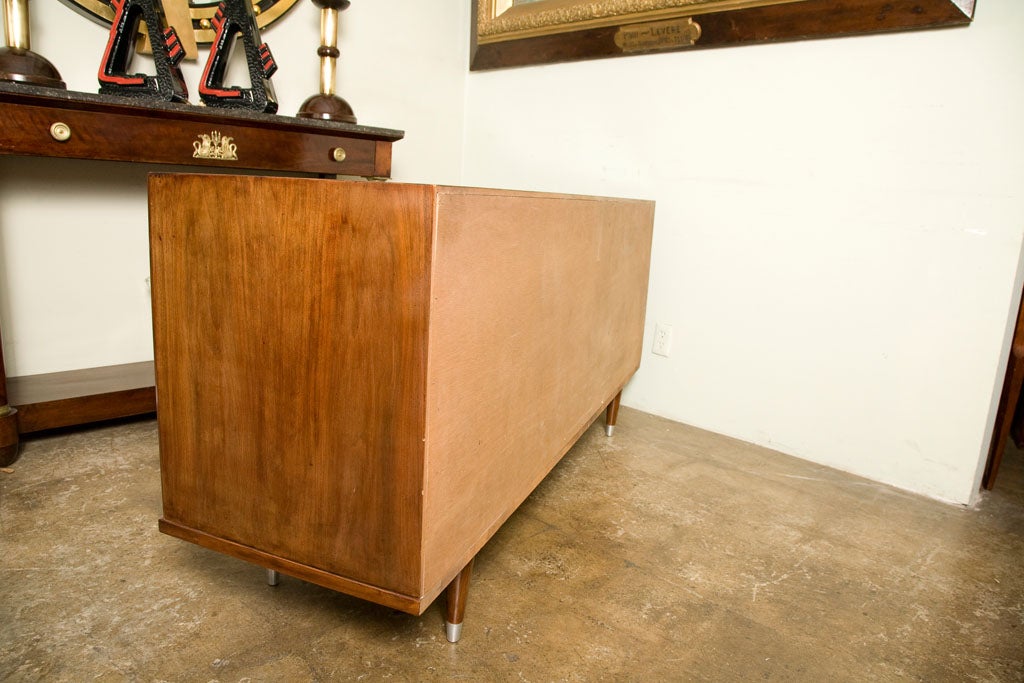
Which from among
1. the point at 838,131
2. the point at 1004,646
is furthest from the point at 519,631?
the point at 838,131

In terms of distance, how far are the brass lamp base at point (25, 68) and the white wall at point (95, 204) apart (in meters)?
0.29

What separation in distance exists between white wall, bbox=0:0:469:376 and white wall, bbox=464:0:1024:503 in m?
0.61

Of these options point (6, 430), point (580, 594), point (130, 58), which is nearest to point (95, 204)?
point (130, 58)

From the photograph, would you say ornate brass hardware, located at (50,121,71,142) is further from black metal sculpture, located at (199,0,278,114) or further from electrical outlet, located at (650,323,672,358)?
electrical outlet, located at (650,323,672,358)

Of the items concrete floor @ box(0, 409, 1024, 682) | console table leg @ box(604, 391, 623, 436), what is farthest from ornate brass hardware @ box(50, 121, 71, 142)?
console table leg @ box(604, 391, 623, 436)

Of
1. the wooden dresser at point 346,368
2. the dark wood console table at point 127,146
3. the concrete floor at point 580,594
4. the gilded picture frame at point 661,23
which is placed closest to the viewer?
the wooden dresser at point 346,368

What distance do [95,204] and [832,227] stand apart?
200 centimetres

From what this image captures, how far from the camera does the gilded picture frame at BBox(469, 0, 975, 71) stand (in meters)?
1.53

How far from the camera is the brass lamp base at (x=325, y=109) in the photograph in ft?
5.85

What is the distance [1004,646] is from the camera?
1.05 meters

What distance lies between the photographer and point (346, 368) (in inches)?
30.7

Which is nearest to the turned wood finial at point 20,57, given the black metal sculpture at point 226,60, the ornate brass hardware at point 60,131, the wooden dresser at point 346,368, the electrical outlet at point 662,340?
the ornate brass hardware at point 60,131

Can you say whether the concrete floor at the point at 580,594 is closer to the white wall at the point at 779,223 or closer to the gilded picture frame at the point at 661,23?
the white wall at the point at 779,223

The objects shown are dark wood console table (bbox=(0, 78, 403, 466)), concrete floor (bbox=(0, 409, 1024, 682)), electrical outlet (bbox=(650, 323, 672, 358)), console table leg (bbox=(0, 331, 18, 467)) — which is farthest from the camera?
electrical outlet (bbox=(650, 323, 672, 358))
